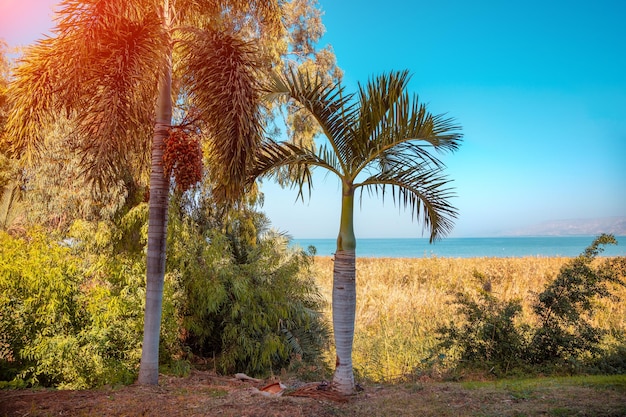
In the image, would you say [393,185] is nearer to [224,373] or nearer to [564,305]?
[564,305]

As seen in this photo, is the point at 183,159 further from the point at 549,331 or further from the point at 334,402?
the point at 549,331

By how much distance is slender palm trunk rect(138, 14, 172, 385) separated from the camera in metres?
6.59

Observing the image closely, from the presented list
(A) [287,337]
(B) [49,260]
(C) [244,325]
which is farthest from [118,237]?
(A) [287,337]

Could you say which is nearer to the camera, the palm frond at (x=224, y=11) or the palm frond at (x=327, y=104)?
the palm frond at (x=327, y=104)

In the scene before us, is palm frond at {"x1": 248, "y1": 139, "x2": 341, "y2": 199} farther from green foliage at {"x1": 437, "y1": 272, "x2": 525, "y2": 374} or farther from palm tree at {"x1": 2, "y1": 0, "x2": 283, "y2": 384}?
green foliage at {"x1": 437, "y1": 272, "x2": 525, "y2": 374}

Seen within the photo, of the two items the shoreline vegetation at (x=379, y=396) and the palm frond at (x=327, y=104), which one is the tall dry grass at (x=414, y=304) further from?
the palm frond at (x=327, y=104)

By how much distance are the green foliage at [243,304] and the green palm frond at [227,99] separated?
3597mm

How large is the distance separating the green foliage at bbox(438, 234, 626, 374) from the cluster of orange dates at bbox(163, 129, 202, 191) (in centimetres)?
580

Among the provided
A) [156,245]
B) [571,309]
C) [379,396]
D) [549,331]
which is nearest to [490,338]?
[549,331]

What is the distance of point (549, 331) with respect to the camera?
29.0 feet

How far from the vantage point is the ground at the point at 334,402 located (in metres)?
5.27

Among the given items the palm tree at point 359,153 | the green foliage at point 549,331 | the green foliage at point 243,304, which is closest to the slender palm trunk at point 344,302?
the palm tree at point 359,153

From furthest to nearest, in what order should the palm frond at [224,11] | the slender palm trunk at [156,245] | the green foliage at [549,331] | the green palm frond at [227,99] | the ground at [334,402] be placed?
the green foliage at [549,331] < the palm frond at [224,11] < the slender palm trunk at [156,245] < the green palm frond at [227,99] < the ground at [334,402]

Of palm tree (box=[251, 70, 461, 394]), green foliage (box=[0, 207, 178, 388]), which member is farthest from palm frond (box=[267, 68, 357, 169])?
green foliage (box=[0, 207, 178, 388])
